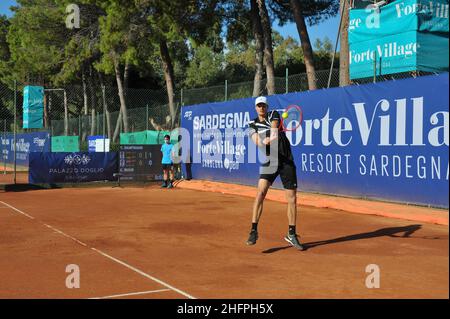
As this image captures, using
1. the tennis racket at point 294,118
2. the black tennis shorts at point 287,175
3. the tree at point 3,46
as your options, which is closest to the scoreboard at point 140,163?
the tennis racket at point 294,118

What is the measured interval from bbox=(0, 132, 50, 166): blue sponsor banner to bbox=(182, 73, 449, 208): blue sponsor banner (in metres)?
17.1

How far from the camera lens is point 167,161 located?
57.0 ft

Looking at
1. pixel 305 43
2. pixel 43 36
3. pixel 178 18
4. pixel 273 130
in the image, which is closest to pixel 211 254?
pixel 273 130

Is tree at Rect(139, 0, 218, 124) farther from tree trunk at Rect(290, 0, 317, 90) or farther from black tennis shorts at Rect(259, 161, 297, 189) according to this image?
black tennis shorts at Rect(259, 161, 297, 189)

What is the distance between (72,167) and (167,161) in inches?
128

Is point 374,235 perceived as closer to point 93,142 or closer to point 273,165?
point 273,165

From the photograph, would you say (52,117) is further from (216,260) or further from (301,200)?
(216,260)

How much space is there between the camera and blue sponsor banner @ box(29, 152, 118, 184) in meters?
17.1

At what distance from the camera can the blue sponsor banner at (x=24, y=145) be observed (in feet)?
96.4

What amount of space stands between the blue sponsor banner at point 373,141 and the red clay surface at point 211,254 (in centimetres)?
119

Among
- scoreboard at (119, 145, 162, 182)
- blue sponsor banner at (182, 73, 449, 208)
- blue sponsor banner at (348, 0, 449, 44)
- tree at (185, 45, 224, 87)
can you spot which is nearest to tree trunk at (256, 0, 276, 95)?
blue sponsor banner at (182, 73, 449, 208)

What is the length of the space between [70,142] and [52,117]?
82.7ft

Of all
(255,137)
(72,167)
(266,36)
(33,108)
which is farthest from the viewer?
(266,36)
